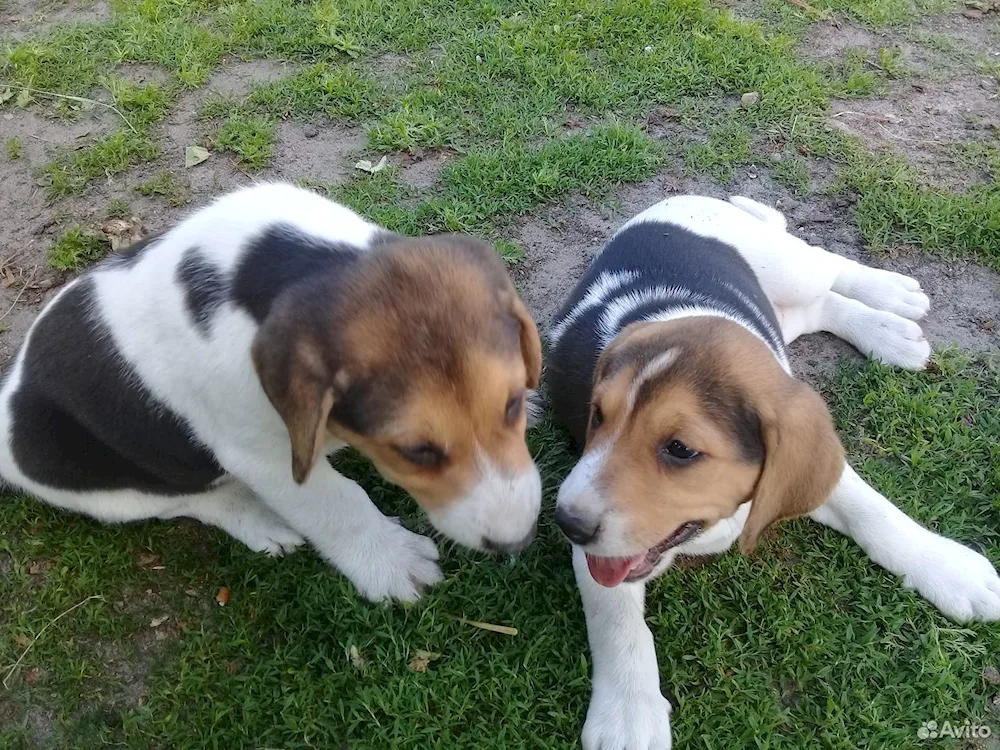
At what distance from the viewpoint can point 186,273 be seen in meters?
3.81

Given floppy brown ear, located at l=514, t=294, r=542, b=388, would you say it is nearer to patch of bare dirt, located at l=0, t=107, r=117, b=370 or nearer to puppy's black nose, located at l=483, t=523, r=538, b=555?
puppy's black nose, located at l=483, t=523, r=538, b=555

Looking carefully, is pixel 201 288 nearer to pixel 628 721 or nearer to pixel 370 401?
pixel 370 401

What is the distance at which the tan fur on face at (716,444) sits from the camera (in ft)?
11.0

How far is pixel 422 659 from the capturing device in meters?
4.36

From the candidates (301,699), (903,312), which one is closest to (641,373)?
(301,699)

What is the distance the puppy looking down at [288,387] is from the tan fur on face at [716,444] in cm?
46

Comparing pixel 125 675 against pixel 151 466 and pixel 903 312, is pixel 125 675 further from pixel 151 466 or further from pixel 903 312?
pixel 903 312

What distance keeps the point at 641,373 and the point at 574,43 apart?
17.3ft

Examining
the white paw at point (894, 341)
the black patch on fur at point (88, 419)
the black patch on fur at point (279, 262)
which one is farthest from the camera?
the white paw at point (894, 341)

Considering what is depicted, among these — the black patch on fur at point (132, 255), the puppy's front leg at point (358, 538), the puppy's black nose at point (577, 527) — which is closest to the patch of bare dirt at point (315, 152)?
the black patch on fur at point (132, 255)

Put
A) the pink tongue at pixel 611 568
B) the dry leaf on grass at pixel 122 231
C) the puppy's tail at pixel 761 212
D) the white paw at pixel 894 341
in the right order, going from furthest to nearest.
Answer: the dry leaf on grass at pixel 122 231 < the puppy's tail at pixel 761 212 < the white paw at pixel 894 341 < the pink tongue at pixel 611 568

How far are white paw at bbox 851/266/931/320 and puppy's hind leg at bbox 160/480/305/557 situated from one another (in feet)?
13.6

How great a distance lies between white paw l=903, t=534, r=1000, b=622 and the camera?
4180mm

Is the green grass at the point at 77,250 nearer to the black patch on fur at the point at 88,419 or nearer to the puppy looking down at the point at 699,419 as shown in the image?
the black patch on fur at the point at 88,419
